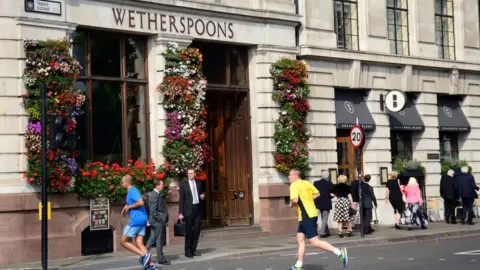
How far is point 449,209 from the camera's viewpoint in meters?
29.9

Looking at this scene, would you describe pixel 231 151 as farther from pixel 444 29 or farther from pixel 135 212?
pixel 444 29

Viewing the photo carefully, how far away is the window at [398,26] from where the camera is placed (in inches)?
1218

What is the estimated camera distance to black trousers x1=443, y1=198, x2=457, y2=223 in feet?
97.1

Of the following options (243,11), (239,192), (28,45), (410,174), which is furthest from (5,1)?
(410,174)

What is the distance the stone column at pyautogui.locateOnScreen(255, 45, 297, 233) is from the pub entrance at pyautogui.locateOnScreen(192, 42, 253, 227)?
24 cm

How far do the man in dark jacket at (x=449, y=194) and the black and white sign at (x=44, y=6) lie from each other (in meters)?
14.7

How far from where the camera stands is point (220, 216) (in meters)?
26.5

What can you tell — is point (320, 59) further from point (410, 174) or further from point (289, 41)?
point (410, 174)

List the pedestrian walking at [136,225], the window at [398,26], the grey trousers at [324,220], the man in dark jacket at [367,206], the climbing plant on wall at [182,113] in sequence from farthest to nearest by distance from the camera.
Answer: the window at [398,26] < the man in dark jacket at [367,206] < the grey trousers at [324,220] < the climbing plant on wall at [182,113] < the pedestrian walking at [136,225]

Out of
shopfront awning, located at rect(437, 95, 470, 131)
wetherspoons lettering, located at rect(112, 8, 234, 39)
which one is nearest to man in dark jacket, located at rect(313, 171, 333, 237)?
wetherspoons lettering, located at rect(112, 8, 234, 39)

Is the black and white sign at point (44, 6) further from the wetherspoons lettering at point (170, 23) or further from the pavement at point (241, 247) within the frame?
the pavement at point (241, 247)

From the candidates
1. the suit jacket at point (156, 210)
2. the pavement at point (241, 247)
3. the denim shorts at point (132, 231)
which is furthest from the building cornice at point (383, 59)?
the denim shorts at point (132, 231)

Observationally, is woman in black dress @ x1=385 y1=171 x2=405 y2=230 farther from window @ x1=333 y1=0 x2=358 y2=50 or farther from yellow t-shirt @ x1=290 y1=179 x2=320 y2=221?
yellow t-shirt @ x1=290 y1=179 x2=320 y2=221

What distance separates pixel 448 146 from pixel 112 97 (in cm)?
1521
